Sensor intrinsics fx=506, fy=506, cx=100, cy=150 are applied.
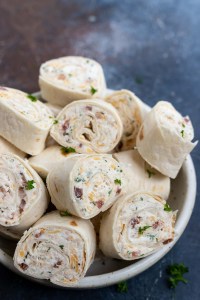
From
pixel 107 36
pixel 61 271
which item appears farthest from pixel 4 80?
pixel 61 271

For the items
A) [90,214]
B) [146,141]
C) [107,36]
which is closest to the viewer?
[90,214]

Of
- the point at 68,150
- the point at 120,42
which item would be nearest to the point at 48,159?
the point at 68,150

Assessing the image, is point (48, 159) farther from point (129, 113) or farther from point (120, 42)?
point (120, 42)

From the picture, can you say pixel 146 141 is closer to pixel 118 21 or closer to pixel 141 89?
pixel 141 89

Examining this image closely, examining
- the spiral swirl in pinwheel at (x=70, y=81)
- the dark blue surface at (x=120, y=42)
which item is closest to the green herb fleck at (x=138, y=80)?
the dark blue surface at (x=120, y=42)

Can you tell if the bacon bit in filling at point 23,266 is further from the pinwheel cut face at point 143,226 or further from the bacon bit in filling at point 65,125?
the bacon bit in filling at point 65,125
